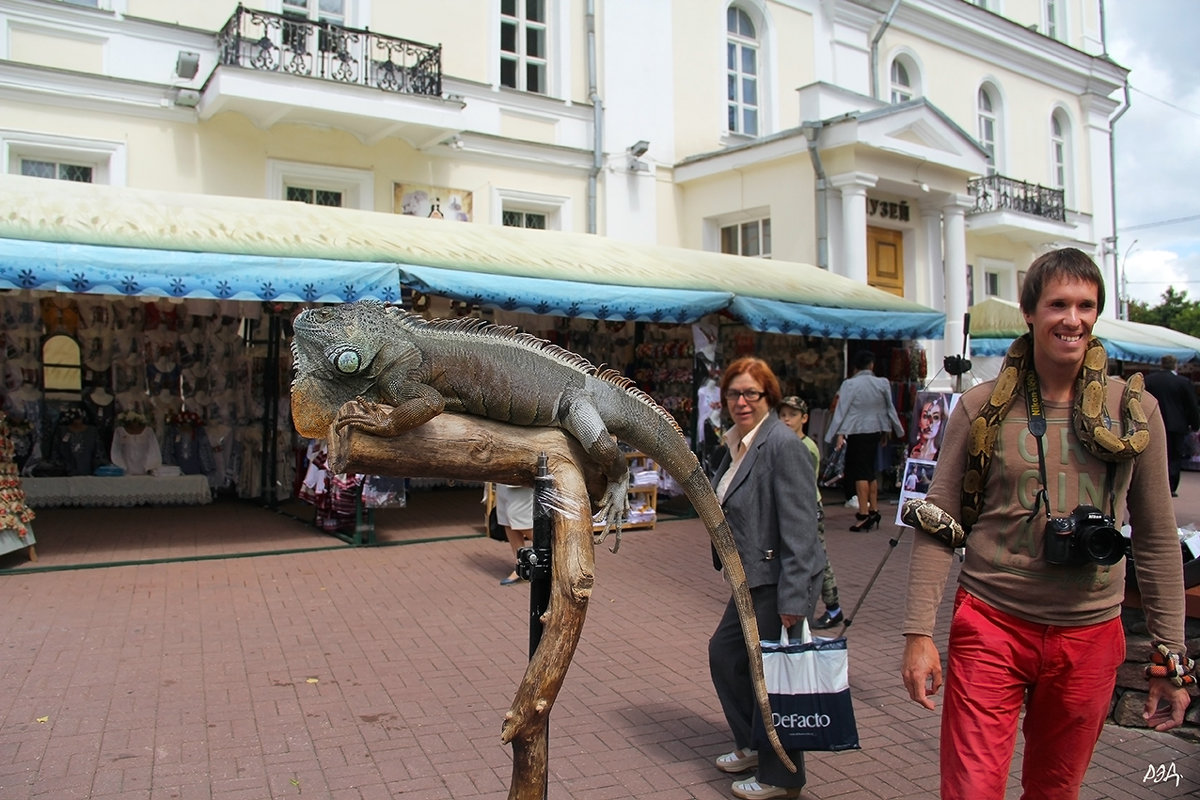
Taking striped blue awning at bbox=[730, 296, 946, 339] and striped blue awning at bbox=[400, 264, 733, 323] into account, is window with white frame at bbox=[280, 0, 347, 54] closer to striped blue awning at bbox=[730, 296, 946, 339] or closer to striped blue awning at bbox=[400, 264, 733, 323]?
striped blue awning at bbox=[400, 264, 733, 323]

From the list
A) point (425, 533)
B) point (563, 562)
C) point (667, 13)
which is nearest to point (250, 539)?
point (425, 533)

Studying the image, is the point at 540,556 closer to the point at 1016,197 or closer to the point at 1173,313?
the point at 1016,197

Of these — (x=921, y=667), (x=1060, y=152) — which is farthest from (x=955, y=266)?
(x=921, y=667)

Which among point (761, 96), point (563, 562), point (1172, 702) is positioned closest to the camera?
point (563, 562)

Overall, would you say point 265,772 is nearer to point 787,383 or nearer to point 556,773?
point 556,773

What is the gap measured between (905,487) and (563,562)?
19.4ft

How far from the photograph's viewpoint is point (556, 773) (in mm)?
3996

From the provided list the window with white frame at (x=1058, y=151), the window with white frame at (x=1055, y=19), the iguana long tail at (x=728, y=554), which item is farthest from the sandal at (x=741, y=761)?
the window with white frame at (x=1055, y=19)

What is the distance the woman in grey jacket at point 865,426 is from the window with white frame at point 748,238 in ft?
18.9

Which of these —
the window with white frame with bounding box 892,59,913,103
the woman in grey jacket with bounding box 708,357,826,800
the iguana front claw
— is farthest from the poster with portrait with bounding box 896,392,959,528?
the window with white frame with bounding box 892,59,913,103

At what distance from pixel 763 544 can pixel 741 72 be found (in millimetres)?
15476

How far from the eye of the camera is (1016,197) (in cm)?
1991

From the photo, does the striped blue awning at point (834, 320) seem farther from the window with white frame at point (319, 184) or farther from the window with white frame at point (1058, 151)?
the window with white frame at point (1058, 151)

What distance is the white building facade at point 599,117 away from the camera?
11.8m
